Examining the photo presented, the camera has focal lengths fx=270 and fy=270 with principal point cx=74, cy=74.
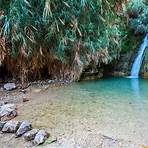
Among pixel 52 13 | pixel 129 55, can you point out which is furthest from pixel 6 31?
pixel 129 55

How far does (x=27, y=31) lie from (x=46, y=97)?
141cm

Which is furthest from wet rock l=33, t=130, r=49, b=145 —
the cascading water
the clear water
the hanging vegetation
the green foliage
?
the green foliage

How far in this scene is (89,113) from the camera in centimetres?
348

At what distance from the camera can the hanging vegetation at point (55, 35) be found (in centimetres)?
495

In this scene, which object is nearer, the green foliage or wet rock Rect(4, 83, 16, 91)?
wet rock Rect(4, 83, 16, 91)

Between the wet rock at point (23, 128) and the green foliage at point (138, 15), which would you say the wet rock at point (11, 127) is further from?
the green foliage at point (138, 15)

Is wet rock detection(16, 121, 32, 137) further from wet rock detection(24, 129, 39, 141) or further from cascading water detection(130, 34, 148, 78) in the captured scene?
cascading water detection(130, 34, 148, 78)

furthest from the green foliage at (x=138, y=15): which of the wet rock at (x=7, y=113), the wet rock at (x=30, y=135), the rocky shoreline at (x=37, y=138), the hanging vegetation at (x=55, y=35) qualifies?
the wet rock at (x=30, y=135)

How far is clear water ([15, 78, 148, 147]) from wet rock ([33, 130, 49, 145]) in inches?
5.1

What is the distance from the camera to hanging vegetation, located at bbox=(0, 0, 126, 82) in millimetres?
4949

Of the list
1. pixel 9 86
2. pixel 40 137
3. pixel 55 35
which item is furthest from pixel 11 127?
pixel 55 35

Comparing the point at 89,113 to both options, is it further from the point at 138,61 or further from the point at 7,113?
the point at 138,61

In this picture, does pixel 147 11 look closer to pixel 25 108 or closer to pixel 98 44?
pixel 98 44

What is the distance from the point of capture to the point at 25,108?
12.5 feet
